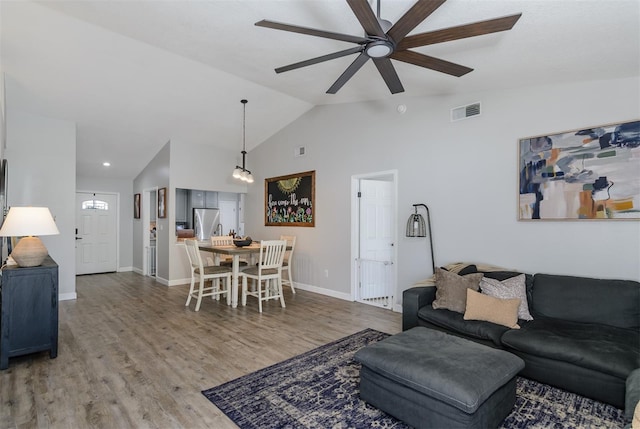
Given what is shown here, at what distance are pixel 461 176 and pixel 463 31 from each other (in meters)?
2.20

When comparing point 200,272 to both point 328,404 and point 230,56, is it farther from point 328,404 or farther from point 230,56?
Answer: point 328,404

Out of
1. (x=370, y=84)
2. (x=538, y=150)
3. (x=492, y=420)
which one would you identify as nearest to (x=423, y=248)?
(x=538, y=150)

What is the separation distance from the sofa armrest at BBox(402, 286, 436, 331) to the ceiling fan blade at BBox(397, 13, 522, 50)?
2359mm

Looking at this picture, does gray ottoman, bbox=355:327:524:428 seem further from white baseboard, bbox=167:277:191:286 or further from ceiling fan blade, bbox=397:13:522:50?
white baseboard, bbox=167:277:191:286

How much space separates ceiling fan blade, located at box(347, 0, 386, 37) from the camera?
5.95 ft

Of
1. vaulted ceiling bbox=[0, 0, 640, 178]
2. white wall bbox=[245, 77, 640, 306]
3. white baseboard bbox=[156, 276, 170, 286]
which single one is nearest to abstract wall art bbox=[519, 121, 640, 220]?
white wall bbox=[245, 77, 640, 306]

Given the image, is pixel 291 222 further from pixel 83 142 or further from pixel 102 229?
pixel 102 229

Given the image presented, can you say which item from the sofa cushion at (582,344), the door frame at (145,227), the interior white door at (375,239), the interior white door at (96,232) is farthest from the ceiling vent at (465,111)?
the interior white door at (96,232)

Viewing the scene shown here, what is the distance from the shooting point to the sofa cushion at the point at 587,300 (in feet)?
9.00

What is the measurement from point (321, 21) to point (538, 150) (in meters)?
2.48

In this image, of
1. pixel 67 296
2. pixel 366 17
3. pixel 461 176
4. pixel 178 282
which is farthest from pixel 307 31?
pixel 178 282

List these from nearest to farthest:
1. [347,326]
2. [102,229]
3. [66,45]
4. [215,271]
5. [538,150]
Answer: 1. [538,150]
2. [66,45]
3. [347,326]
4. [215,271]
5. [102,229]

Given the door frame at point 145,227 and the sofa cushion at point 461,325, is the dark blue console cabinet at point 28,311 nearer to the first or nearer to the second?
the sofa cushion at point 461,325

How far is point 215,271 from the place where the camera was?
507cm
